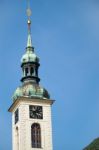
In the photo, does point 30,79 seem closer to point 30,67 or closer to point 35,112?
point 30,67

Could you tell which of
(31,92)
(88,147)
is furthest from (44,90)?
(88,147)

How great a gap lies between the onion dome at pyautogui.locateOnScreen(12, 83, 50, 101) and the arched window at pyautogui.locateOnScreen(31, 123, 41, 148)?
350cm

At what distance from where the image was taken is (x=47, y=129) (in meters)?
75.0

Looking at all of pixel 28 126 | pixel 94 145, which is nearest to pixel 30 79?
pixel 28 126

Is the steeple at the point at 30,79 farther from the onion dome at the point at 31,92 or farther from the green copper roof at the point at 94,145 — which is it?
the green copper roof at the point at 94,145

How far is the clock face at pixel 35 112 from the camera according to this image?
75.0 meters

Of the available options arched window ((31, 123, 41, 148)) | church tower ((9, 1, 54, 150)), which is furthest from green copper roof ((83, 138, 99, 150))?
arched window ((31, 123, 41, 148))

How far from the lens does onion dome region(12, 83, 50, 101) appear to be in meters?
75.9

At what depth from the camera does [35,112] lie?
75188mm

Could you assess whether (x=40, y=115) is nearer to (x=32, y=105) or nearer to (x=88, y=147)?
(x=32, y=105)

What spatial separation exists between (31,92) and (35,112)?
242 centimetres

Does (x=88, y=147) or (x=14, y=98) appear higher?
(x=14, y=98)

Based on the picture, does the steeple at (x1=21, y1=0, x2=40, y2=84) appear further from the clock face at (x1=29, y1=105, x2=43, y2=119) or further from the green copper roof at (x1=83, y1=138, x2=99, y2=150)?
the green copper roof at (x1=83, y1=138, x2=99, y2=150)

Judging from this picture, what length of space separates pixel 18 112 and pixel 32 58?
6.93 metres
